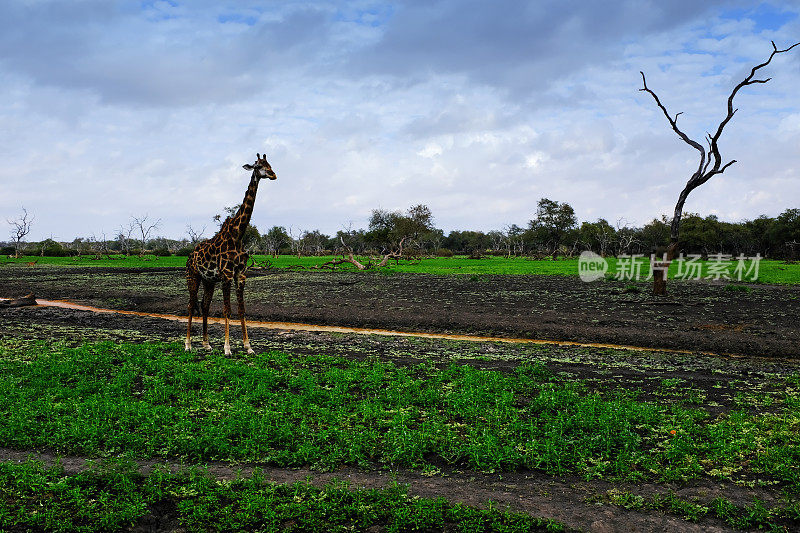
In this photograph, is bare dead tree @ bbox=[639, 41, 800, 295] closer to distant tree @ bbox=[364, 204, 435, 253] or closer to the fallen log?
the fallen log

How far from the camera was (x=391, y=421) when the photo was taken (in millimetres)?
7961

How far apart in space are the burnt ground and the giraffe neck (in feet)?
9.43

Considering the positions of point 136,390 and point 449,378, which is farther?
point 449,378

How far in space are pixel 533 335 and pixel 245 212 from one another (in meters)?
9.27

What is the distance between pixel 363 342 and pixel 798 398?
9.39 meters

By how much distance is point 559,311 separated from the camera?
21.3m

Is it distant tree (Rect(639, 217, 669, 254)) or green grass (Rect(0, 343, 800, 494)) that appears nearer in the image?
green grass (Rect(0, 343, 800, 494))

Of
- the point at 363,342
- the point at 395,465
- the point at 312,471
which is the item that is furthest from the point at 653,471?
the point at 363,342

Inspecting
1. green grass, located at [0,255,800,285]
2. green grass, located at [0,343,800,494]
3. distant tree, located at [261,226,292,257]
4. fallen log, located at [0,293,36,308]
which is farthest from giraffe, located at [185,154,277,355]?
distant tree, located at [261,226,292,257]

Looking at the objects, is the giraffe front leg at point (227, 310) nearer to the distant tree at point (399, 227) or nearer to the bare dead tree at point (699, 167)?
the bare dead tree at point (699, 167)

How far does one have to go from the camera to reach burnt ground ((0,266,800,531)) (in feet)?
19.9

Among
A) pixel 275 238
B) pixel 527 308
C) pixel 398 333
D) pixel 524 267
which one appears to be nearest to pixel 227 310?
pixel 398 333

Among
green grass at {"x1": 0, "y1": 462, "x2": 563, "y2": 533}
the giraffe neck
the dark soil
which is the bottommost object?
green grass at {"x1": 0, "y1": 462, "x2": 563, "y2": 533}

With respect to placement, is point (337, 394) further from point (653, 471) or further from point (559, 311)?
point (559, 311)
